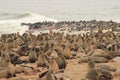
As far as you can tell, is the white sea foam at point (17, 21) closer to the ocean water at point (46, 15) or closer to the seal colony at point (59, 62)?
the ocean water at point (46, 15)

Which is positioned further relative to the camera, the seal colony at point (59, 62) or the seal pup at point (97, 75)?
the seal colony at point (59, 62)

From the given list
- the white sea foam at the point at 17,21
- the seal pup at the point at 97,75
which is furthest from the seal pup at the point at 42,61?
the white sea foam at the point at 17,21

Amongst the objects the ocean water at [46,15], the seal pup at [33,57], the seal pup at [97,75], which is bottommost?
the ocean water at [46,15]

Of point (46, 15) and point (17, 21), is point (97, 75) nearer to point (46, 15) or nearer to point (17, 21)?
point (17, 21)

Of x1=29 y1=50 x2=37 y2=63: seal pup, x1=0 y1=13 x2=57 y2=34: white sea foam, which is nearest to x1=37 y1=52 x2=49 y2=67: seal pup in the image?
x1=29 y1=50 x2=37 y2=63: seal pup

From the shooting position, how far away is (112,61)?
39.4ft

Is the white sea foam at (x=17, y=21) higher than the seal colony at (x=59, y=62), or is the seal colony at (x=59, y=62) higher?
the seal colony at (x=59, y=62)

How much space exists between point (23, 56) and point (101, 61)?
3714 mm

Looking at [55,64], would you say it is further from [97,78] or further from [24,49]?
[24,49]

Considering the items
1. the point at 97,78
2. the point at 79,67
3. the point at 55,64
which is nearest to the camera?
the point at 97,78

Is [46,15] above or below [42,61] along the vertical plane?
below

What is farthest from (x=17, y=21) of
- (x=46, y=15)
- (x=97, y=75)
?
(x=97, y=75)

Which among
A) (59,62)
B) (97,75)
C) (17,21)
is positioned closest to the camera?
(97,75)

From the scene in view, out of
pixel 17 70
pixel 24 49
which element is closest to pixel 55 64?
pixel 17 70
